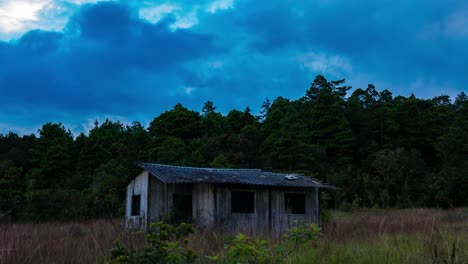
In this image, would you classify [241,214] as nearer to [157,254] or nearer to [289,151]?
[157,254]

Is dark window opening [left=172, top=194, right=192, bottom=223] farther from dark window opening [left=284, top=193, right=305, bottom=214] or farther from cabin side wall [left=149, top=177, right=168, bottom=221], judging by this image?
dark window opening [left=284, top=193, right=305, bottom=214]

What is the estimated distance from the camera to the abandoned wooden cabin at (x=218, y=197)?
16.3 meters

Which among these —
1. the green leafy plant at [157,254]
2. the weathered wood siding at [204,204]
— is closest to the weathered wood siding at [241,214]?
the weathered wood siding at [204,204]

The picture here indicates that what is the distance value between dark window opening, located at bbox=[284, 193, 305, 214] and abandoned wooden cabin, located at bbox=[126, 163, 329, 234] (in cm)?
5

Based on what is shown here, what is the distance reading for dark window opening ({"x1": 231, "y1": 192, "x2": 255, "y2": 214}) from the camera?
18000 millimetres

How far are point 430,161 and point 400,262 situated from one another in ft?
150

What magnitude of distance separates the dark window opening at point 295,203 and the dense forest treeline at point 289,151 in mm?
10772

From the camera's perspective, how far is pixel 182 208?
1791cm

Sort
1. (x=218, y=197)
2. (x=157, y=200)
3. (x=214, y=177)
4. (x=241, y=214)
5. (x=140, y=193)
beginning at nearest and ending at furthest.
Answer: (x=214, y=177)
(x=218, y=197)
(x=241, y=214)
(x=157, y=200)
(x=140, y=193)

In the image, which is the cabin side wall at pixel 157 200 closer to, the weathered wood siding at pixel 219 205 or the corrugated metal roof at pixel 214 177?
the weathered wood siding at pixel 219 205

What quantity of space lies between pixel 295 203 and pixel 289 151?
1826cm

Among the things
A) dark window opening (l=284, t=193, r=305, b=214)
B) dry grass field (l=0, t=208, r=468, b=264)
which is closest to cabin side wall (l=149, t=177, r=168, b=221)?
dark window opening (l=284, t=193, r=305, b=214)

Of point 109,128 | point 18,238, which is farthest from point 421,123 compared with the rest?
point 18,238

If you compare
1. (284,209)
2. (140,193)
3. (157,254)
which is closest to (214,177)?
(284,209)
